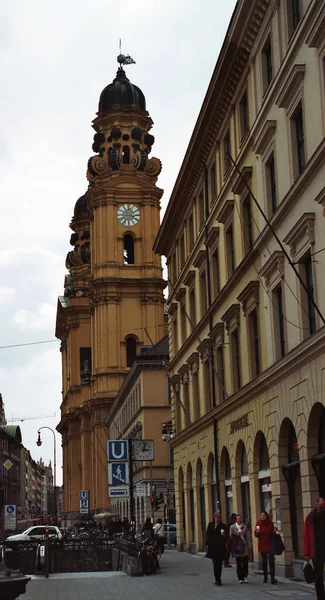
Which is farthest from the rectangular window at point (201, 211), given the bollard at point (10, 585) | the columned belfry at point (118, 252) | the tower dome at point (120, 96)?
the tower dome at point (120, 96)

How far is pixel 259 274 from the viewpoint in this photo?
2895cm

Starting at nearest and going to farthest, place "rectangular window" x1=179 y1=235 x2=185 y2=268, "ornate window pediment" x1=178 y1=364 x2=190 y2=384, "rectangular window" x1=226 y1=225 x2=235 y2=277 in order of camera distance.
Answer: "rectangular window" x1=226 y1=225 x2=235 y2=277 < "ornate window pediment" x1=178 y1=364 x2=190 y2=384 < "rectangular window" x1=179 y1=235 x2=185 y2=268

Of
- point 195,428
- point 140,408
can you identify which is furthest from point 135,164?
point 195,428

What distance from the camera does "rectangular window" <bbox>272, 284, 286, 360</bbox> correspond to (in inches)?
1075

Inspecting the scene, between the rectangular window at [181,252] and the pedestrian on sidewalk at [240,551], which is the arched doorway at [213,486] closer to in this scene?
the rectangular window at [181,252]

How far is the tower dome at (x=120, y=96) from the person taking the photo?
99.1m

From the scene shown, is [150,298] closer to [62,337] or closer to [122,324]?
[122,324]

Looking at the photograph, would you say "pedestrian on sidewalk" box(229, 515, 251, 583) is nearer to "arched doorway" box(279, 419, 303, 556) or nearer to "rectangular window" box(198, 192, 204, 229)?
"arched doorway" box(279, 419, 303, 556)

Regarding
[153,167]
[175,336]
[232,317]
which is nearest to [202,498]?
[175,336]

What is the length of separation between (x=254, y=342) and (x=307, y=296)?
6.72 meters

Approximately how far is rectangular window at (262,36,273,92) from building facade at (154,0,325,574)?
0.07 metres

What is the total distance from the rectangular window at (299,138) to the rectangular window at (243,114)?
6541 millimetres

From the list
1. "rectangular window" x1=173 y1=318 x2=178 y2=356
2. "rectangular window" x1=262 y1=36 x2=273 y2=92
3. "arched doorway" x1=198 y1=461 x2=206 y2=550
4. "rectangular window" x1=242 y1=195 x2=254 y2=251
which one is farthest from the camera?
"rectangular window" x1=173 y1=318 x2=178 y2=356

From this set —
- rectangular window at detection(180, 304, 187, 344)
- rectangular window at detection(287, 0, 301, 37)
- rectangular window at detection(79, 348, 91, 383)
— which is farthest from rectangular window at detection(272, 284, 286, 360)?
rectangular window at detection(79, 348, 91, 383)
